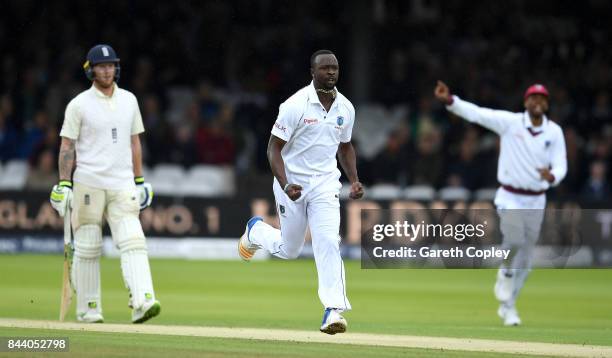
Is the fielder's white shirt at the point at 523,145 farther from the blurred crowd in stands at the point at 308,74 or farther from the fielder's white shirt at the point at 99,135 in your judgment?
the blurred crowd in stands at the point at 308,74

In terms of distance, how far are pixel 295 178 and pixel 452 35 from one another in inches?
625

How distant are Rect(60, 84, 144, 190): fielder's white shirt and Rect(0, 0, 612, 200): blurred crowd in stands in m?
10.0

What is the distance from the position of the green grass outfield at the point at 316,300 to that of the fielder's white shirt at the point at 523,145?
4.55 ft

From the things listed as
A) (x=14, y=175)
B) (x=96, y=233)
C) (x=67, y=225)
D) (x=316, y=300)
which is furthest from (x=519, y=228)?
(x=14, y=175)

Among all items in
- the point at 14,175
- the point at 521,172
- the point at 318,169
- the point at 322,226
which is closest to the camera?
the point at 322,226

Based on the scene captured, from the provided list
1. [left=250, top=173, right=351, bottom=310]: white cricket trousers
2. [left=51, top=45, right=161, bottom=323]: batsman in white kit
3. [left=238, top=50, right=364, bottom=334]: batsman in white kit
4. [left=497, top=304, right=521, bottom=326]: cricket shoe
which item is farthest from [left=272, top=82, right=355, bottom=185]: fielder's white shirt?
[left=497, top=304, right=521, bottom=326]: cricket shoe

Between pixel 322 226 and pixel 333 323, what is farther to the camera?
pixel 322 226

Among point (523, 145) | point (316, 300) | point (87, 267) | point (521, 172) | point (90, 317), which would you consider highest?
point (523, 145)

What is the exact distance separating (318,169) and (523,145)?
3.60 meters

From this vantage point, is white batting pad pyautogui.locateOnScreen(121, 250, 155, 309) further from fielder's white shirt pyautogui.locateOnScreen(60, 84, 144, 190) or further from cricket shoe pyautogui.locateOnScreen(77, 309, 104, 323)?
fielder's white shirt pyautogui.locateOnScreen(60, 84, 144, 190)

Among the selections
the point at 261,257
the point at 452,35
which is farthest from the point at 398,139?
the point at 452,35

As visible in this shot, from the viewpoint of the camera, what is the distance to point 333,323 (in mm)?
10023

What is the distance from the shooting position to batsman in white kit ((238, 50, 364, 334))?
10156 millimetres

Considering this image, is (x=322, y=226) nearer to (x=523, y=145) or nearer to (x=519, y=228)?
(x=519, y=228)
